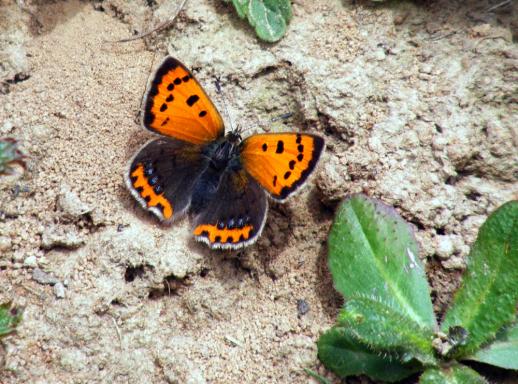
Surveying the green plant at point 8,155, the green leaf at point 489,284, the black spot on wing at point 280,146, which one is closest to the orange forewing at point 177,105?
the black spot on wing at point 280,146

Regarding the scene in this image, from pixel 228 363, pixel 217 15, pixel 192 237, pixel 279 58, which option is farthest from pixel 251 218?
pixel 217 15

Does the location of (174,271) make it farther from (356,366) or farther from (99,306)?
(356,366)

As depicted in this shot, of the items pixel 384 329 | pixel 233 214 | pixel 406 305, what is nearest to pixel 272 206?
pixel 233 214

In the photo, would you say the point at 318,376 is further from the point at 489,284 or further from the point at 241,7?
the point at 241,7

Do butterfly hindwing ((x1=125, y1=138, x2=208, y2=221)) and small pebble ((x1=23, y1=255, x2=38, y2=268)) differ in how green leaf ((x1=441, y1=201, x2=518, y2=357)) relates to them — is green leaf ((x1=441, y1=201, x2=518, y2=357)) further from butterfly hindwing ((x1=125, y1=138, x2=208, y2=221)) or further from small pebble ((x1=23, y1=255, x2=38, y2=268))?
small pebble ((x1=23, y1=255, x2=38, y2=268))

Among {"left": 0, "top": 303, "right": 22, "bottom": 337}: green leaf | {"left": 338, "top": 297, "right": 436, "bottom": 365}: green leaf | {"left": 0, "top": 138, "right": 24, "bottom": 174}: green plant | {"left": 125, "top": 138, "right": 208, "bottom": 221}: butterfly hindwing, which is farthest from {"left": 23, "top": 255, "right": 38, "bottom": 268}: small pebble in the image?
{"left": 338, "top": 297, "right": 436, "bottom": 365}: green leaf
